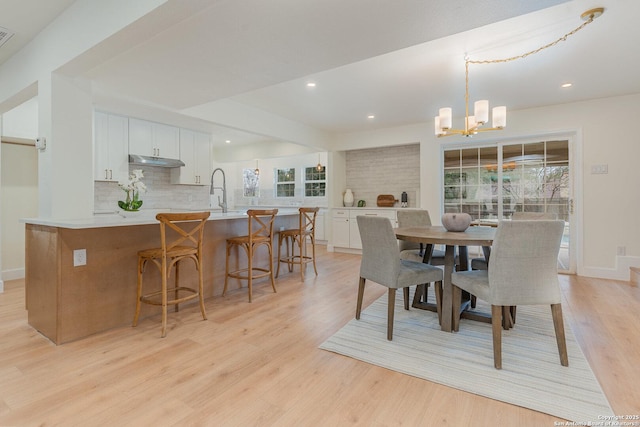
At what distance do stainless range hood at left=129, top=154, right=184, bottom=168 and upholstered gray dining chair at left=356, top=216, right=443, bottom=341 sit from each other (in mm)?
3857

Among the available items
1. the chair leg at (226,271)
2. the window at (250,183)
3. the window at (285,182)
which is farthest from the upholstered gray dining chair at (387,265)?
the window at (250,183)

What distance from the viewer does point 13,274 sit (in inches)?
162

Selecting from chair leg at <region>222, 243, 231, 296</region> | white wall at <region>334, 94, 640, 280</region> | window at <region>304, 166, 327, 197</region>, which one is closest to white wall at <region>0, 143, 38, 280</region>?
chair leg at <region>222, 243, 231, 296</region>

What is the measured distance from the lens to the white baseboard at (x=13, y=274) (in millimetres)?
4047

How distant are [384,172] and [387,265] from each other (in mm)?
4405

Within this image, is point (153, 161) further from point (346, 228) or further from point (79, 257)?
→ point (346, 228)

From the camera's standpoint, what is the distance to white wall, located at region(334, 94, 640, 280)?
4070 millimetres

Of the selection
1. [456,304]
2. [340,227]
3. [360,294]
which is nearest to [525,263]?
[456,304]

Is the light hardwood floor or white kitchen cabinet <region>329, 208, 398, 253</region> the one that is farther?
white kitchen cabinet <region>329, 208, 398, 253</region>

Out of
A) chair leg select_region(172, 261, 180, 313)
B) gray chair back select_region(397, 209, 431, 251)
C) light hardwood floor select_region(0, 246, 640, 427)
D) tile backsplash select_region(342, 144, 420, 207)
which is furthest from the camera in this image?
tile backsplash select_region(342, 144, 420, 207)

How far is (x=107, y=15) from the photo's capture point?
6.35ft

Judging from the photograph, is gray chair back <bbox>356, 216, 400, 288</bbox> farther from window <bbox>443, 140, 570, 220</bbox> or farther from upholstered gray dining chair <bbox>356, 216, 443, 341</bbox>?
window <bbox>443, 140, 570, 220</bbox>

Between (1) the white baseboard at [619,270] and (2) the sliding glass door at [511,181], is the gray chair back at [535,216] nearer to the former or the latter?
(2) the sliding glass door at [511,181]

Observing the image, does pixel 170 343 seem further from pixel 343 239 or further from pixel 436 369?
pixel 343 239
